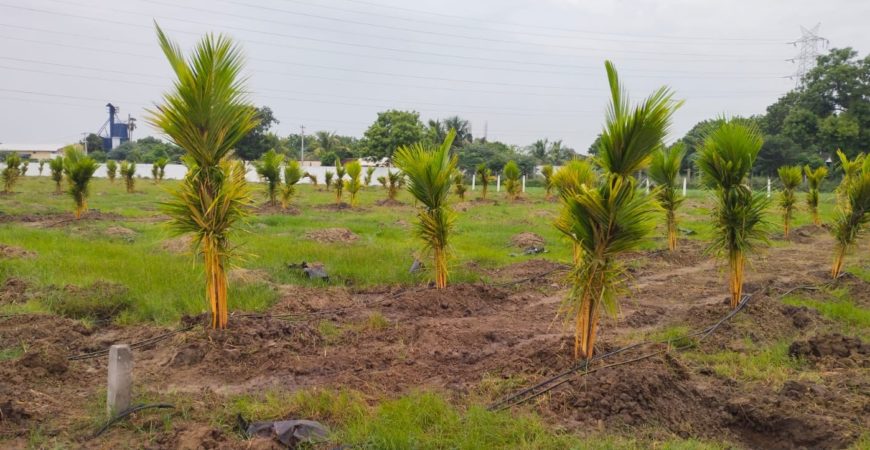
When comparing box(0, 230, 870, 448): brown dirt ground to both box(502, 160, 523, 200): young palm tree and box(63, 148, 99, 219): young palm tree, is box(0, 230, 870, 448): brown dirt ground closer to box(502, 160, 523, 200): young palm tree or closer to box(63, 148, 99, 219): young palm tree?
box(63, 148, 99, 219): young palm tree

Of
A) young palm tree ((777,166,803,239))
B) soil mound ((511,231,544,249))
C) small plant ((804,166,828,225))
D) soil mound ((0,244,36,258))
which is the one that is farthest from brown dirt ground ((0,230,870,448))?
small plant ((804,166,828,225))

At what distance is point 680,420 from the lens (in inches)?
169

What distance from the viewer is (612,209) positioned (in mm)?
4863

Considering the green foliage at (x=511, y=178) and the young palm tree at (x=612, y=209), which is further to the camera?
the green foliage at (x=511, y=178)

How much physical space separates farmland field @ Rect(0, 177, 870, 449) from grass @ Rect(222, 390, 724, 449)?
0.02 m

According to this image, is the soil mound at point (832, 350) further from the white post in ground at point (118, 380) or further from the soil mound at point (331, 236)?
the soil mound at point (331, 236)

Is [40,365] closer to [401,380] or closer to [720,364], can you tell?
[401,380]

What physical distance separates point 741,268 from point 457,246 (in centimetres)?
661

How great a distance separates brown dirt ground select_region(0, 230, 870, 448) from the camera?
427 cm

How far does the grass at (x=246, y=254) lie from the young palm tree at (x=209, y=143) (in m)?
0.27

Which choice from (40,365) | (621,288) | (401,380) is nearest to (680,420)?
(621,288)

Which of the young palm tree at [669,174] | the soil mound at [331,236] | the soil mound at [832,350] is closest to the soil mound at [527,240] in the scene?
the young palm tree at [669,174]

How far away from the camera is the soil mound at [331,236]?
1313cm

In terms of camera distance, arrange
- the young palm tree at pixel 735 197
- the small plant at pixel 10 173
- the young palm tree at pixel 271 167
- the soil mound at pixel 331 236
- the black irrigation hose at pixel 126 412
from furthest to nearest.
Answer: the small plant at pixel 10 173, the young palm tree at pixel 271 167, the soil mound at pixel 331 236, the young palm tree at pixel 735 197, the black irrigation hose at pixel 126 412
